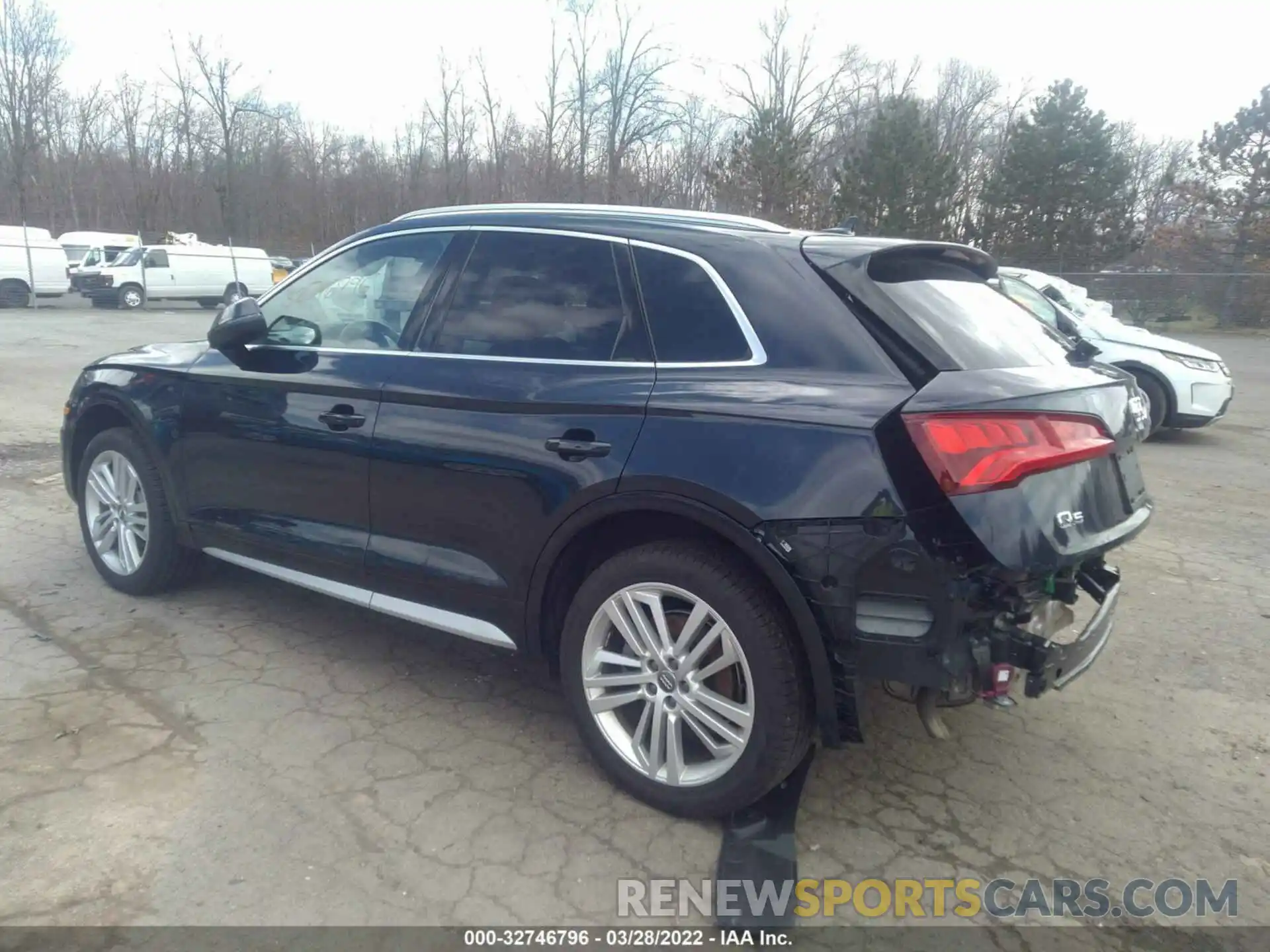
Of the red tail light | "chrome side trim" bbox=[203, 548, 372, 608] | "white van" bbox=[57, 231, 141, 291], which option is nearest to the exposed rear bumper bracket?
the red tail light

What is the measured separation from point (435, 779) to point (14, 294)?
Result: 30.1m

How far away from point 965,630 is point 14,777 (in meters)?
A: 3.04

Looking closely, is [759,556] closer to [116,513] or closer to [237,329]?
[237,329]

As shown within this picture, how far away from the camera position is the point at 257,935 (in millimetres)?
2498

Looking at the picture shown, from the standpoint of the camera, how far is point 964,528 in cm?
257

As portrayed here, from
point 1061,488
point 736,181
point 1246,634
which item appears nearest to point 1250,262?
point 736,181

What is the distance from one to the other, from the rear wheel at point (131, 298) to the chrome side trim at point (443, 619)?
29408 mm

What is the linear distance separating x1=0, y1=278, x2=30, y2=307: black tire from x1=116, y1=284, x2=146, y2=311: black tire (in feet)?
7.64

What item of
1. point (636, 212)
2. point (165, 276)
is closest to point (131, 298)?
point (165, 276)

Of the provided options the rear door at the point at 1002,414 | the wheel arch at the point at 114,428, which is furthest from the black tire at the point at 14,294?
the rear door at the point at 1002,414

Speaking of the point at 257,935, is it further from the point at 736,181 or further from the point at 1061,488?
the point at 736,181

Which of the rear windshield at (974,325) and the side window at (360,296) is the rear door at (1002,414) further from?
the side window at (360,296)

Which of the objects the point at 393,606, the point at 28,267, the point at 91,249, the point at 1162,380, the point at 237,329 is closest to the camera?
the point at 393,606

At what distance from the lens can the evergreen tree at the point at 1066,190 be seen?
35.5 meters
